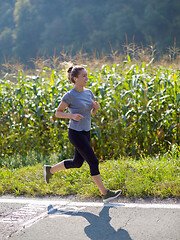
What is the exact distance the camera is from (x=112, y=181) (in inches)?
221

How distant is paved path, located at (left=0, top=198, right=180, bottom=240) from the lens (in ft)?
13.1

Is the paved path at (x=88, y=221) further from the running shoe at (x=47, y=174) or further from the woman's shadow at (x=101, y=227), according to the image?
the running shoe at (x=47, y=174)

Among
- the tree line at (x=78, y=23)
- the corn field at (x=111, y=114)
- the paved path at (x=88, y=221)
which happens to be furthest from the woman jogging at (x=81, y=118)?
the tree line at (x=78, y=23)

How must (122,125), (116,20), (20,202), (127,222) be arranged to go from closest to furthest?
(127,222), (20,202), (122,125), (116,20)

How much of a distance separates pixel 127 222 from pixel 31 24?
166ft

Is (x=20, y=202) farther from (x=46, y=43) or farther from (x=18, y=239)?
(x=46, y=43)

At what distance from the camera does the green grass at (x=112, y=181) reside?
5.24m

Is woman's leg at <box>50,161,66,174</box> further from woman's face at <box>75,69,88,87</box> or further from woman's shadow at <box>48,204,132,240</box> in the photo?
woman's face at <box>75,69,88,87</box>

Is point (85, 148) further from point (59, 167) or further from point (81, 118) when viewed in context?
point (59, 167)

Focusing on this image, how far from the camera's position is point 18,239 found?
157 inches

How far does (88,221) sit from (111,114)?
137 inches

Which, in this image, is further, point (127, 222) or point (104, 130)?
point (104, 130)

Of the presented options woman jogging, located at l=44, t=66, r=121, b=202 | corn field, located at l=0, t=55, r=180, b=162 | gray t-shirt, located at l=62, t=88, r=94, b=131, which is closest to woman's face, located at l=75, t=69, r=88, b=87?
woman jogging, located at l=44, t=66, r=121, b=202

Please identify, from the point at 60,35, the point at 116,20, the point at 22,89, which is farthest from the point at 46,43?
the point at 22,89
